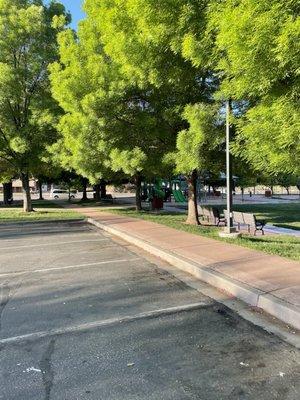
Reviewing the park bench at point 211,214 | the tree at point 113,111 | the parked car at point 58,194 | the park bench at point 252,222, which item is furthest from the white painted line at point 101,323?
the parked car at point 58,194

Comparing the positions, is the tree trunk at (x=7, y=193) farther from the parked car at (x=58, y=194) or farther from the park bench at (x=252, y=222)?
the park bench at (x=252, y=222)

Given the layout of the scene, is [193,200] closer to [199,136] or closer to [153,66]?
[199,136]

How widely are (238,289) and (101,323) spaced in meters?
2.20

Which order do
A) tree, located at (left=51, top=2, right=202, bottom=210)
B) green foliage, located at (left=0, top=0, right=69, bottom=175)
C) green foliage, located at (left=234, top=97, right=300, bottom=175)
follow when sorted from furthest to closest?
Answer: 1. green foliage, located at (left=0, top=0, right=69, bottom=175)
2. tree, located at (left=51, top=2, right=202, bottom=210)
3. green foliage, located at (left=234, top=97, right=300, bottom=175)

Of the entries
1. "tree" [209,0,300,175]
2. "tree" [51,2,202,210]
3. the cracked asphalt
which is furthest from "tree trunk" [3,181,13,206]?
"tree" [209,0,300,175]

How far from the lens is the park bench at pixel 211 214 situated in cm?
1791

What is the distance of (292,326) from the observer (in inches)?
211

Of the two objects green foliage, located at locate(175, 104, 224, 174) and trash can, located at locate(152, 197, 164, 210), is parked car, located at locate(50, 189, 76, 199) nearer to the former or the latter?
trash can, located at locate(152, 197, 164, 210)

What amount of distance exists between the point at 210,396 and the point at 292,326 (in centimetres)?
200

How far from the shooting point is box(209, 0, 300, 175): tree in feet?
19.0

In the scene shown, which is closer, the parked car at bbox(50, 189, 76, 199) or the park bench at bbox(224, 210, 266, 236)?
the park bench at bbox(224, 210, 266, 236)

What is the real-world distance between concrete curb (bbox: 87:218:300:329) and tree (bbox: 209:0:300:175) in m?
2.27

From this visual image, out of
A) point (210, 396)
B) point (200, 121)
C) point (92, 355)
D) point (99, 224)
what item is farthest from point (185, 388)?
point (99, 224)

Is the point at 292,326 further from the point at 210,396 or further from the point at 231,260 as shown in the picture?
the point at 231,260
